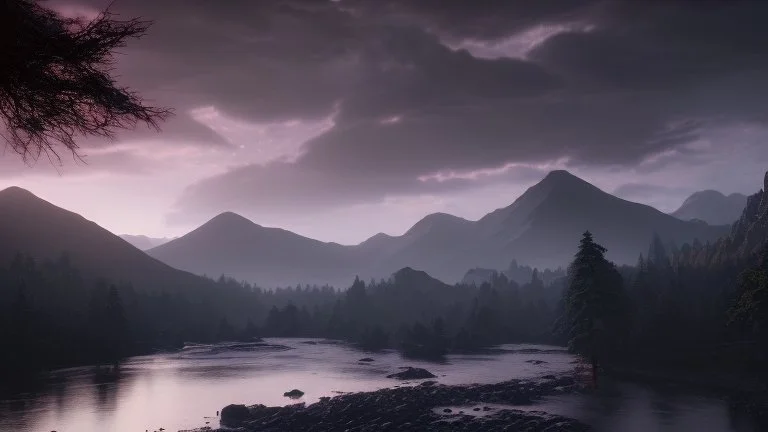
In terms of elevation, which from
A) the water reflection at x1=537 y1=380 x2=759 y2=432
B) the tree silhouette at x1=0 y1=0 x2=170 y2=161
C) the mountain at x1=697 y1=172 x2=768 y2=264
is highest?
the mountain at x1=697 y1=172 x2=768 y2=264

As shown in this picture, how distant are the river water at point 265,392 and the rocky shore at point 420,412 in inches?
148

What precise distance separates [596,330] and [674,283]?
7226 cm

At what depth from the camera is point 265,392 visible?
79500 mm

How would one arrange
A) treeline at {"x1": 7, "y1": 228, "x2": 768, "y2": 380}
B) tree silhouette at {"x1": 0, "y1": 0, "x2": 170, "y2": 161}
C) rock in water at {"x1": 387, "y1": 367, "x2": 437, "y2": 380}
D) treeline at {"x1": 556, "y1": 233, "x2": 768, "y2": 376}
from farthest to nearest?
1. rock in water at {"x1": 387, "y1": 367, "x2": 437, "y2": 380}
2. treeline at {"x1": 7, "y1": 228, "x2": 768, "y2": 380}
3. treeline at {"x1": 556, "y1": 233, "x2": 768, "y2": 376}
4. tree silhouette at {"x1": 0, "y1": 0, "x2": 170, "y2": 161}

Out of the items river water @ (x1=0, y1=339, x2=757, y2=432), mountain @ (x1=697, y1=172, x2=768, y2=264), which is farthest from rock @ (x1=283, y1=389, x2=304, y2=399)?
mountain @ (x1=697, y1=172, x2=768, y2=264)

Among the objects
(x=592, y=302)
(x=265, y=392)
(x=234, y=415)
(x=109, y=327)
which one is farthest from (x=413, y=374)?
(x=109, y=327)

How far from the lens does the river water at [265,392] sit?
5472 cm

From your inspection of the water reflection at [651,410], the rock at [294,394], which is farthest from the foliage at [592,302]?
the rock at [294,394]

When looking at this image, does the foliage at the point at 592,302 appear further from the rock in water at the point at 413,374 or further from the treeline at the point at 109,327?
the treeline at the point at 109,327

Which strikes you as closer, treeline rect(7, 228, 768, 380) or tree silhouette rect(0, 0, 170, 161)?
tree silhouette rect(0, 0, 170, 161)

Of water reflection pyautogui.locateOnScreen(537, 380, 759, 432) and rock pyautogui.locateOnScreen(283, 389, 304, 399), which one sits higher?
water reflection pyautogui.locateOnScreen(537, 380, 759, 432)

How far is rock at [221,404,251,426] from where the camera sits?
59.1 meters

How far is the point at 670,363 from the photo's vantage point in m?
89.1

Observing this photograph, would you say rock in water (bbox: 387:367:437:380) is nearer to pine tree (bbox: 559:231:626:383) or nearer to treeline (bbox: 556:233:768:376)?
treeline (bbox: 556:233:768:376)
